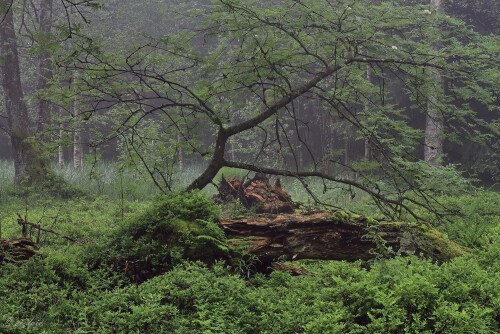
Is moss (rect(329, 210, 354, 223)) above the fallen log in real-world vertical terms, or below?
above

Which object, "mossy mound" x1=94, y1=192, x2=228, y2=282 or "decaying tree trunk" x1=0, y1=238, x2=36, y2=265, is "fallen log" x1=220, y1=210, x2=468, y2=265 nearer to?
"mossy mound" x1=94, y1=192, x2=228, y2=282

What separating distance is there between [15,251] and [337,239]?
360 cm

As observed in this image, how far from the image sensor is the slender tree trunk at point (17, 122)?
1110cm

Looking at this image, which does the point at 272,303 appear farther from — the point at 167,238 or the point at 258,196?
the point at 258,196

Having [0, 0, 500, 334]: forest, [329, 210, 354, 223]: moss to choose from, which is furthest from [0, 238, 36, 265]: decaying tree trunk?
[329, 210, 354, 223]: moss

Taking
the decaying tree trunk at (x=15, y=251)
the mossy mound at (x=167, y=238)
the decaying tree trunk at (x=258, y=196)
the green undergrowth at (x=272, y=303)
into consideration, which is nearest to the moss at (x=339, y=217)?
the green undergrowth at (x=272, y=303)

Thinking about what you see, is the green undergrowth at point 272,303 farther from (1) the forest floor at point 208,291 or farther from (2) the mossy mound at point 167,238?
Answer: (2) the mossy mound at point 167,238

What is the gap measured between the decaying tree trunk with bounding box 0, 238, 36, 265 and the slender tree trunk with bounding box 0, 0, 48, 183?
7.09 m

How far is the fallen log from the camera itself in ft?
15.0

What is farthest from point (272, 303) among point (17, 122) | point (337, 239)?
point (17, 122)

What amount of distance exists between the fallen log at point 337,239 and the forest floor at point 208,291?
23 cm

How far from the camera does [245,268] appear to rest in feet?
15.5

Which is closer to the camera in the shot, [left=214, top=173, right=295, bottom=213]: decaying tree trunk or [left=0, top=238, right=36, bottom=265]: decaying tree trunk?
[left=0, top=238, right=36, bottom=265]: decaying tree trunk

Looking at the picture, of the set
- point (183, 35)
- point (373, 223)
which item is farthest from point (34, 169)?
point (373, 223)
